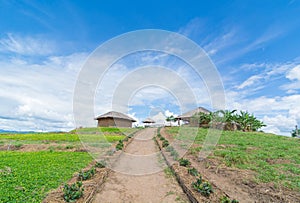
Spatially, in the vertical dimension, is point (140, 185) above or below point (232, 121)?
below

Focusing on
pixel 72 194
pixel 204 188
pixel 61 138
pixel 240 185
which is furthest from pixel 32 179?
pixel 61 138

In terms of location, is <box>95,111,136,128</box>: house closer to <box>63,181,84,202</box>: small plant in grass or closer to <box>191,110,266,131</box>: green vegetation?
<box>191,110,266,131</box>: green vegetation

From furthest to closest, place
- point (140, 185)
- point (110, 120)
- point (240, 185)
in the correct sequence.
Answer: point (110, 120)
point (140, 185)
point (240, 185)

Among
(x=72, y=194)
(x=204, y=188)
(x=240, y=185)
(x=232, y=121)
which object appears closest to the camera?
(x=72, y=194)

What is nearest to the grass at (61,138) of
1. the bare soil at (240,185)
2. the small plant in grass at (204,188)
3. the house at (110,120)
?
the bare soil at (240,185)

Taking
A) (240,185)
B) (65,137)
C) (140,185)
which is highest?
(65,137)

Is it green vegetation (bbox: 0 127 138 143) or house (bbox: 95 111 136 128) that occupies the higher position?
house (bbox: 95 111 136 128)

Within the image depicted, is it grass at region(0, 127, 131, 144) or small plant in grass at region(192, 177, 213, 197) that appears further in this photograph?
grass at region(0, 127, 131, 144)

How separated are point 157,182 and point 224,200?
267 cm

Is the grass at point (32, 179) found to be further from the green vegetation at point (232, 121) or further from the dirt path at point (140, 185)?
the green vegetation at point (232, 121)

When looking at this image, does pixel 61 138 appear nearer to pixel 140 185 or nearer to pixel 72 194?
pixel 140 185

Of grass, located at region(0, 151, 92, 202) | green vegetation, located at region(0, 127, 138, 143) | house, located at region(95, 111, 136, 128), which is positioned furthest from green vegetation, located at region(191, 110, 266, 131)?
grass, located at region(0, 151, 92, 202)

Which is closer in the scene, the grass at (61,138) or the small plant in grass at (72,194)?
the small plant in grass at (72,194)

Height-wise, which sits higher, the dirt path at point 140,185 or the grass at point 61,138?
the grass at point 61,138
